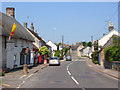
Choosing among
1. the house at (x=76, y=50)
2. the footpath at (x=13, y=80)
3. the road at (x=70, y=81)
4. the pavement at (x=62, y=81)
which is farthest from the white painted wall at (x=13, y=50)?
the house at (x=76, y=50)

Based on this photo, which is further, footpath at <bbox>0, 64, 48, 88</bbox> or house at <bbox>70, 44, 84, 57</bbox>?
house at <bbox>70, 44, 84, 57</bbox>

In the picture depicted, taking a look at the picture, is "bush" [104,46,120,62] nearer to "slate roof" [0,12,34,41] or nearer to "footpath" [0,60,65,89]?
"footpath" [0,60,65,89]

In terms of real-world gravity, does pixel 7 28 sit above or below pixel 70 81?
above

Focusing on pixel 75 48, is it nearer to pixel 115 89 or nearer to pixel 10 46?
pixel 10 46

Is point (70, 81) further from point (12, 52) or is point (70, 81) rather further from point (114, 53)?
point (114, 53)

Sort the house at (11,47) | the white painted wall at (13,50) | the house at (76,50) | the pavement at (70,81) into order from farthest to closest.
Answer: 1. the house at (76,50)
2. the white painted wall at (13,50)
3. the house at (11,47)
4. the pavement at (70,81)

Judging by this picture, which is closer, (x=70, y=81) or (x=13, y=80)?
(x=70, y=81)

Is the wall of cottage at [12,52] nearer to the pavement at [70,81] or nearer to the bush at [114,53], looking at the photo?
the pavement at [70,81]

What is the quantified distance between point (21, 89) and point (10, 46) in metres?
13.4

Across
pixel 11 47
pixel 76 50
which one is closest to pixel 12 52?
pixel 11 47

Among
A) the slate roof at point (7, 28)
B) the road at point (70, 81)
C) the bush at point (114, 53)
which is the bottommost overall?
the road at point (70, 81)

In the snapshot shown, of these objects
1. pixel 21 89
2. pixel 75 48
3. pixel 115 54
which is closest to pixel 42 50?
pixel 115 54

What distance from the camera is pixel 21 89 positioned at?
11375 mm

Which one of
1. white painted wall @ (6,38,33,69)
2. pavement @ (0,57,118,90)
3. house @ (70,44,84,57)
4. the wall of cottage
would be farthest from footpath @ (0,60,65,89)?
house @ (70,44,84,57)
